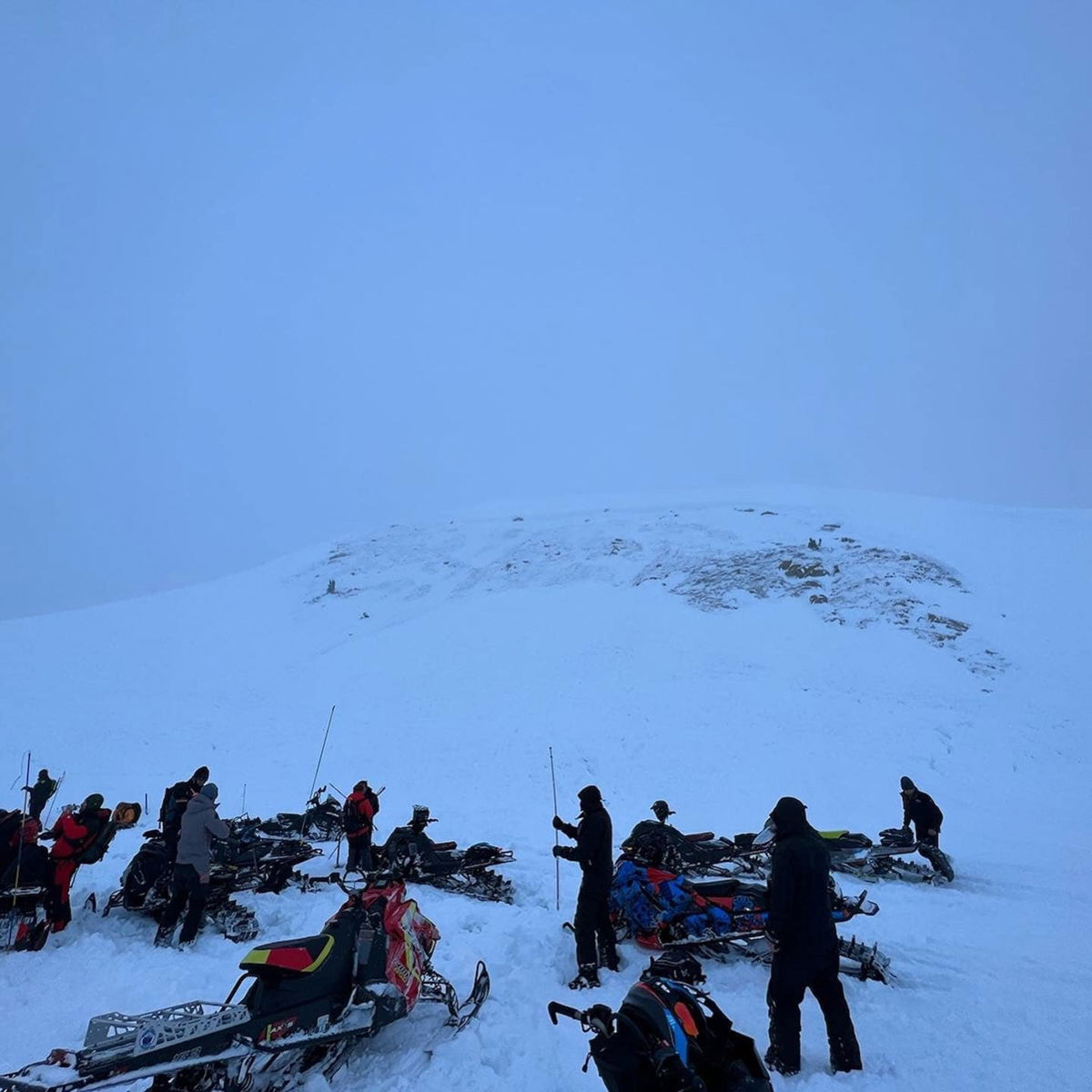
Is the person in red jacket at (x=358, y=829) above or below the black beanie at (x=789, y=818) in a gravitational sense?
below

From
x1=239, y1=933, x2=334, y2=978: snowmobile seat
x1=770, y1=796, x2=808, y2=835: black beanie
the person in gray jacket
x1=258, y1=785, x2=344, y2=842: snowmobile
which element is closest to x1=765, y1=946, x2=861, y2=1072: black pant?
x1=770, y1=796, x2=808, y2=835: black beanie

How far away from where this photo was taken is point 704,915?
656cm

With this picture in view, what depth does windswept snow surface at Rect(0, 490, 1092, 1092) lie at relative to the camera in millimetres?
5660

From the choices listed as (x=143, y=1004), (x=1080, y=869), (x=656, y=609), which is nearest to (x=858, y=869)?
(x=1080, y=869)

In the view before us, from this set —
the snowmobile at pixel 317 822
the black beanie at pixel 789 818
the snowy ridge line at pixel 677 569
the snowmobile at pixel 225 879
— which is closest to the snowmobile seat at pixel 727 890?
the black beanie at pixel 789 818

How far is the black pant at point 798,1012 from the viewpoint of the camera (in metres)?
4.58

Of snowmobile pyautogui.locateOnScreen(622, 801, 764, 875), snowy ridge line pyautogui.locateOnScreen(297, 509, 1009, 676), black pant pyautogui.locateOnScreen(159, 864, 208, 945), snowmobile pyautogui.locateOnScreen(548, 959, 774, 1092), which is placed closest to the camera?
snowmobile pyautogui.locateOnScreen(548, 959, 774, 1092)

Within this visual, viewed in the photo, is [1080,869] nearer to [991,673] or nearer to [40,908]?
[991,673]

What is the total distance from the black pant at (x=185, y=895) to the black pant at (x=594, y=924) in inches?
166

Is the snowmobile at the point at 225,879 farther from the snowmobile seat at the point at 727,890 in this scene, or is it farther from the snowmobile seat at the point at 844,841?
the snowmobile seat at the point at 844,841

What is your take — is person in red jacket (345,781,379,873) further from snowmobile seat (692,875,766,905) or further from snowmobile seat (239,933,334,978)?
snowmobile seat (239,933,334,978)

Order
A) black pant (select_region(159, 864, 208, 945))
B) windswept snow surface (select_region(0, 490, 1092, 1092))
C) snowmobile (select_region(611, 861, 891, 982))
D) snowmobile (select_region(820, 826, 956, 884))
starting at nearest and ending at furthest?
windswept snow surface (select_region(0, 490, 1092, 1092)), snowmobile (select_region(611, 861, 891, 982)), black pant (select_region(159, 864, 208, 945)), snowmobile (select_region(820, 826, 956, 884))

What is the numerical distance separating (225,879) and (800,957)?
6.84 m

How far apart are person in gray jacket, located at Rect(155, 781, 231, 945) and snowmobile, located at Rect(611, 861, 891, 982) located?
4.55m
